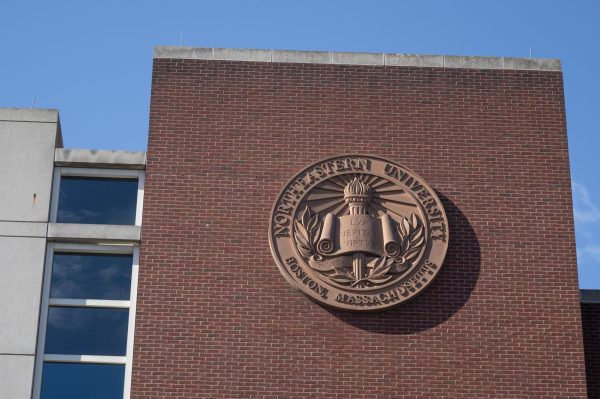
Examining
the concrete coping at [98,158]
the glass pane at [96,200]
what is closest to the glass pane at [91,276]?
the glass pane at [96,200]

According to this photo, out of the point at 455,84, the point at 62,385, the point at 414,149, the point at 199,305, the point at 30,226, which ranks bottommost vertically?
the point at 62,385

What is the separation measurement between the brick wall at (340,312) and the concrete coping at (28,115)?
2033 mm

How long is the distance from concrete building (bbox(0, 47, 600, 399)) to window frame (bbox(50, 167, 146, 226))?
4 cm

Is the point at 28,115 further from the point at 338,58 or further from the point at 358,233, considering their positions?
the point at 358,233

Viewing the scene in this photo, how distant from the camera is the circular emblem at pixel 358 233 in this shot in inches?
848

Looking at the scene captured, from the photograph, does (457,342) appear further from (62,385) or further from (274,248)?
(62,385)

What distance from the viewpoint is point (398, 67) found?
2369 cm

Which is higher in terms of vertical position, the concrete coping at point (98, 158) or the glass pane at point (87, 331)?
the concrete coping at point (98, 158)

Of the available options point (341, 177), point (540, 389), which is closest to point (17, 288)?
point (341, 177)

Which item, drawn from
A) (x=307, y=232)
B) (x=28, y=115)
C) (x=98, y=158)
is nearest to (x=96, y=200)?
(x=98, y=158)

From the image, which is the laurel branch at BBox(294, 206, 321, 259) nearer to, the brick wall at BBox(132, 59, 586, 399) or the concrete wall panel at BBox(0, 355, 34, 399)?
the brick wall at BBox(132, 59, 586, 399)

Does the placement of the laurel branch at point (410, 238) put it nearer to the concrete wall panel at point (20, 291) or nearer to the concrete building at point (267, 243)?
the concrete building at point (267, 243)

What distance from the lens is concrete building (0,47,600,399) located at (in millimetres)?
21266

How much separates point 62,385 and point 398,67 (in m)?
8.98
